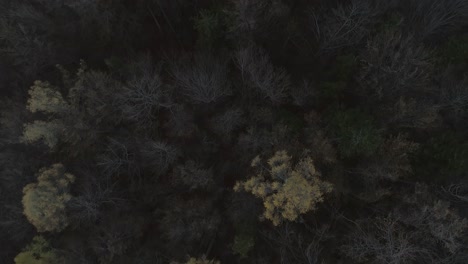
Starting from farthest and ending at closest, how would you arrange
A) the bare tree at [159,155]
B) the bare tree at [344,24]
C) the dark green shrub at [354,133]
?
the bare tree at [159,155] < the bare tree at [344,24] < the dark green shrub at [354,133]

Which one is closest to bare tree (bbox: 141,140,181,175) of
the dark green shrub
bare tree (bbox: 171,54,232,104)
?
bare tree (bbox: 171,54,232,104)

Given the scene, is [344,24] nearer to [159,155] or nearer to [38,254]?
[159,155]

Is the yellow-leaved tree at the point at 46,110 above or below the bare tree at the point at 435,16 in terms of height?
above

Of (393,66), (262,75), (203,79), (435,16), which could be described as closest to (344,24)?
(393,66)

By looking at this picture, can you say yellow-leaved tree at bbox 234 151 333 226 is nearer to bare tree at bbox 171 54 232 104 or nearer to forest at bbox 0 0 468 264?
forest at bbox 0 0 468 264

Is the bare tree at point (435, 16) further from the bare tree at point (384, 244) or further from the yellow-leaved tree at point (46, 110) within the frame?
the yellow-leaved tree at point (46, 110)

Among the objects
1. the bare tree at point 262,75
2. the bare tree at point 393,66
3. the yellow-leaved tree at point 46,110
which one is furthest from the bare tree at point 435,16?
the yellow-leaved tree at point 46,110
